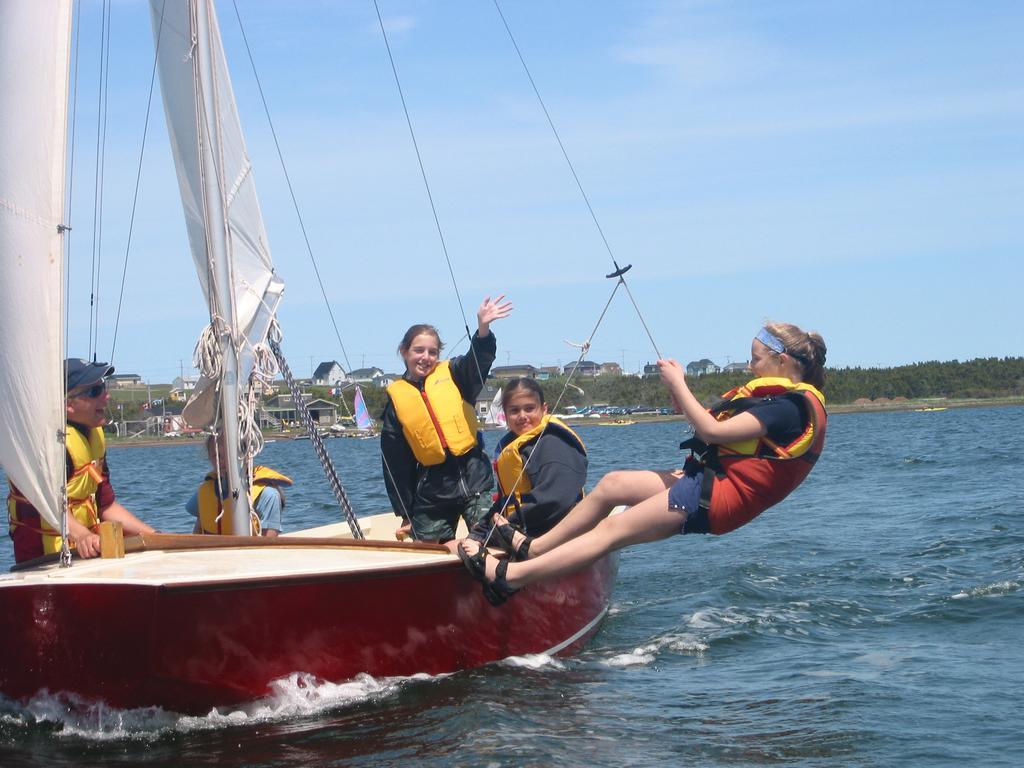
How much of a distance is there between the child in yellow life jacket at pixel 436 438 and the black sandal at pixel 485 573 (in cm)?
118

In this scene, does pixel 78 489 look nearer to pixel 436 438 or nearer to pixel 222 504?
pixel 222 504

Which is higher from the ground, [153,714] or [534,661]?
[153,714]

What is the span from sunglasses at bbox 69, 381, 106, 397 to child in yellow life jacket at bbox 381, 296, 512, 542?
161cm

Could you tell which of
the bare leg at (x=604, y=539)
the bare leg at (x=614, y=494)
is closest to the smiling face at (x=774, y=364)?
the bare leg at (x=614, y=494)

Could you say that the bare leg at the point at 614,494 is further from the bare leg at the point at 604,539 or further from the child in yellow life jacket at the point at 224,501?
the child in yellow life jacket at the point at 224,501

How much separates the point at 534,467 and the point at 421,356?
98 centimetres

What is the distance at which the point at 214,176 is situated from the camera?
689 centimetres

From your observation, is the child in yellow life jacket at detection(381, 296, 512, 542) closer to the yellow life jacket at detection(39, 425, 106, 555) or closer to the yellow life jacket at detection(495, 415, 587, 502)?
the yellow life jacket at detection(495, 415, 587, 502)

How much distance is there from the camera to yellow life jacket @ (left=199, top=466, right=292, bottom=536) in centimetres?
713

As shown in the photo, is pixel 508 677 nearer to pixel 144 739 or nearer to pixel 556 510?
pixel 556 510

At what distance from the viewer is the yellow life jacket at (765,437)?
5730mm

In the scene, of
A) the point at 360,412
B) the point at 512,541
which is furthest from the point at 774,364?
the point at 360,412

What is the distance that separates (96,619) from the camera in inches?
212

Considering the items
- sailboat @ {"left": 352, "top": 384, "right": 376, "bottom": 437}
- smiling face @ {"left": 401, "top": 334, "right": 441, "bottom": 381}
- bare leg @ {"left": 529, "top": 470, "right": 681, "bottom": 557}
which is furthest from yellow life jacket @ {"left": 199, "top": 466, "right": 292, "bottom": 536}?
bare leg @ {"left": 529, "top": 470, "right": 681, "bottom": 557}
